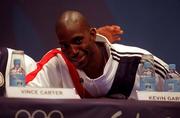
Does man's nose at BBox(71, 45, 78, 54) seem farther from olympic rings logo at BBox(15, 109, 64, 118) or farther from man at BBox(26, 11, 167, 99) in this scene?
olympic rings logo at BBox(15, 109, 64, 118)

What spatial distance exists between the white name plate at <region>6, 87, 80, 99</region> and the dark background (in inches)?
46.4

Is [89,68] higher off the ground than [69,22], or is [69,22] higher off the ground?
[69,22]

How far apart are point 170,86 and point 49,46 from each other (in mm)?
1095

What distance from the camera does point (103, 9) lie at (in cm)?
235

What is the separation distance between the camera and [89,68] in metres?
1.63

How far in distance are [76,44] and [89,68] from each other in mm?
155

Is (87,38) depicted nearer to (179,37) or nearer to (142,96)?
(142,96)

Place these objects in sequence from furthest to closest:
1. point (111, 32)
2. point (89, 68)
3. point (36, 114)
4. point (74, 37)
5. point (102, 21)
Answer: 1. point (102, 21)
2. point (111, 32)
3. point (89, 68)
4. point (74, 37)
5. point (36, 114)

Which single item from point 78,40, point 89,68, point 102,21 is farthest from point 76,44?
point 102,21

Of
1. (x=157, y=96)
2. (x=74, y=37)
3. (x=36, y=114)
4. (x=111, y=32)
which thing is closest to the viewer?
(x=36, y=114)

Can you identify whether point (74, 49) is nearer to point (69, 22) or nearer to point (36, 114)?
point (69, 22)

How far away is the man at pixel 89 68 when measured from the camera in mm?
1535

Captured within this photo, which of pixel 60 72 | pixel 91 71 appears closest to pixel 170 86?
pixel 91 71

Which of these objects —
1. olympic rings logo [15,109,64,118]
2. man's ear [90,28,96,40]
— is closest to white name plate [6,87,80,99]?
olympic rings logo [15,109,64,118]
